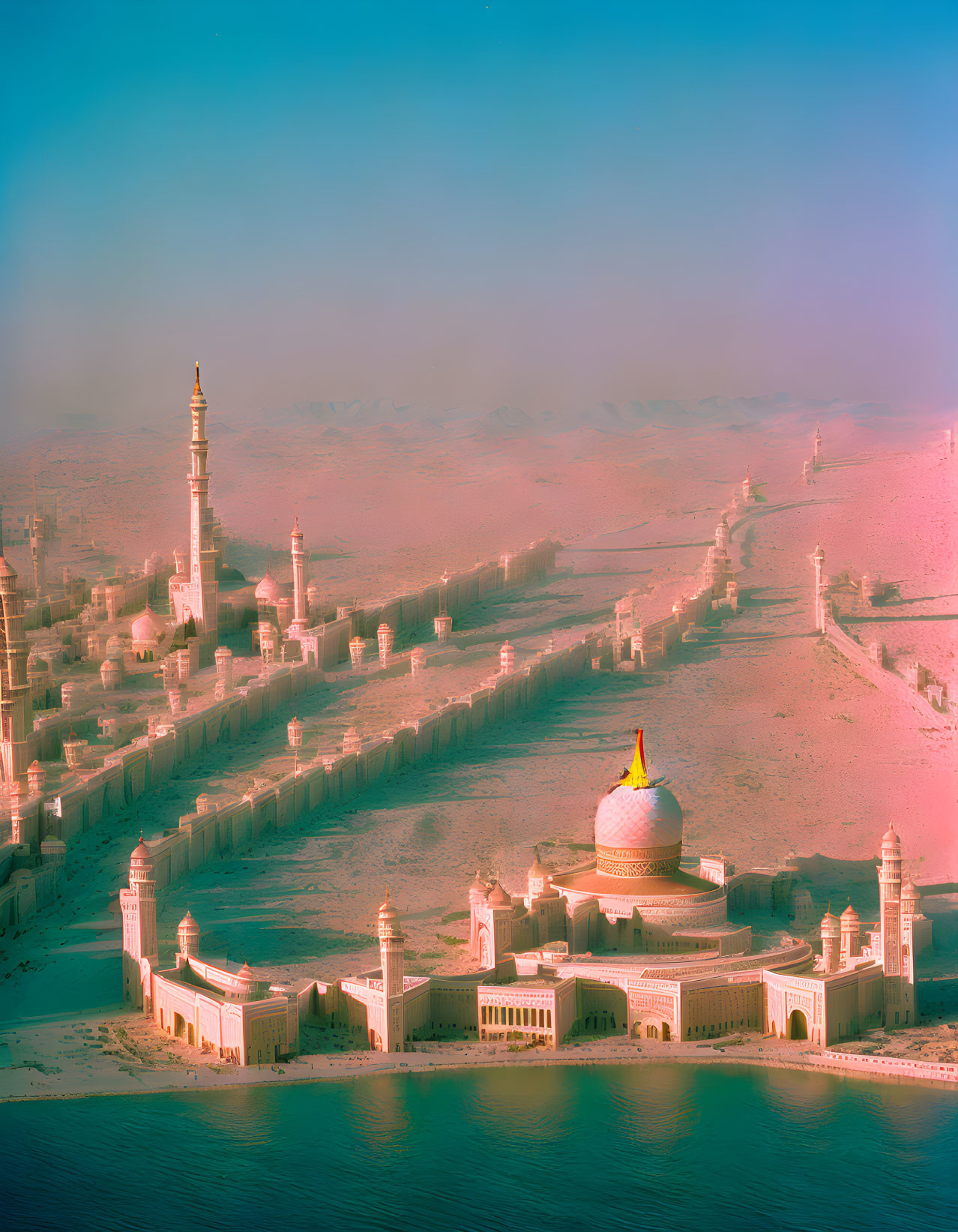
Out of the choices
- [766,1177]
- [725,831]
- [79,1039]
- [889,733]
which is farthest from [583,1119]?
[889,733]

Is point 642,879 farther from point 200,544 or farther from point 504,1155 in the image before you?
point 200,544

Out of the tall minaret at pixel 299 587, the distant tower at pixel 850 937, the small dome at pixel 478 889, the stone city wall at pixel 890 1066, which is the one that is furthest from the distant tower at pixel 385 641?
the stone city wall at pixel 890 1066

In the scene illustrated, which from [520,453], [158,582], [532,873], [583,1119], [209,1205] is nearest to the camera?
[209,1205]

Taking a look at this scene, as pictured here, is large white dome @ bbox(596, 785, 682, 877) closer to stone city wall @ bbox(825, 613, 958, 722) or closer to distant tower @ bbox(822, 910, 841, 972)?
distant tower @ bbox(822, 910, 841, 972)

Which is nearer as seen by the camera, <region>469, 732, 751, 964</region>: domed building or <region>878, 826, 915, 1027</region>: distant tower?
<region>878, 826, 915, 1027</region>: distant tower

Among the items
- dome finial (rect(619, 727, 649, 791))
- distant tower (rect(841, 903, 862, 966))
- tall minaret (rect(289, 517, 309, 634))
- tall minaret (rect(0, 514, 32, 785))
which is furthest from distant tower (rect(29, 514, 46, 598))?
distant tower (rect(841, 903, 862, 966))

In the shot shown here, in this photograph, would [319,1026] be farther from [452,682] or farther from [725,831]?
[452,682]
